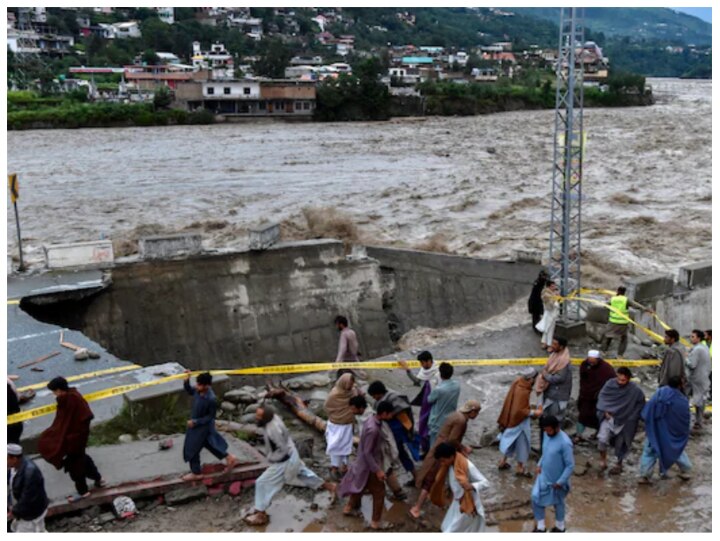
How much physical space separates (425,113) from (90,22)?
89035 millimetres

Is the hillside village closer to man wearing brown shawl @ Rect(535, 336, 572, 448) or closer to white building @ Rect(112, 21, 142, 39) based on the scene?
white building @ Rect(112, 21, 142, 39)

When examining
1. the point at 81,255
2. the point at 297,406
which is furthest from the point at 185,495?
the point at 81,255

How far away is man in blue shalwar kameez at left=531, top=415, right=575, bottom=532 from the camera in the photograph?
6.61 metres

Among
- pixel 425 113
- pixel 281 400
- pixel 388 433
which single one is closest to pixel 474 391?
pixel 281 400

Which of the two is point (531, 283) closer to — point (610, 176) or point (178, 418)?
point (178, 418)

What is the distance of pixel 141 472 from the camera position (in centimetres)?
784

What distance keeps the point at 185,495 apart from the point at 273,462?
122cm

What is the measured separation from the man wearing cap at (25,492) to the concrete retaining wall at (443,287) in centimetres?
1210

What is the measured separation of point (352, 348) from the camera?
412 inches

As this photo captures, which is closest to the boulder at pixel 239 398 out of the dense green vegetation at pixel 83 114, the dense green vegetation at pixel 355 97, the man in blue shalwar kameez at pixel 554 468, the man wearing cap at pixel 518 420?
the man wearing cap at pixel 518 420

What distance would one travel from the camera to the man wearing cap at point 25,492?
610 cm

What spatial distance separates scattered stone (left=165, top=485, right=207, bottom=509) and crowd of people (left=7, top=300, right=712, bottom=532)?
4.5 inches

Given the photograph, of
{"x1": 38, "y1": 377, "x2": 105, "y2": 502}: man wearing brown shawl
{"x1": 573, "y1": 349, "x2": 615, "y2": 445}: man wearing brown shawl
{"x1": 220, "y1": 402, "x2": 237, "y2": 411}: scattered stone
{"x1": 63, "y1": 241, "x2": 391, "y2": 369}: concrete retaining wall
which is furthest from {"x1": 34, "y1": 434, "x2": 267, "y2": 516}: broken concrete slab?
Answer: {"x1": 63, "y1": 241, "x2": 391, "y2": 369}: concrete retaining wall

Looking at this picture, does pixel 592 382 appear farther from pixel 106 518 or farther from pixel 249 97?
pixel 249 97
